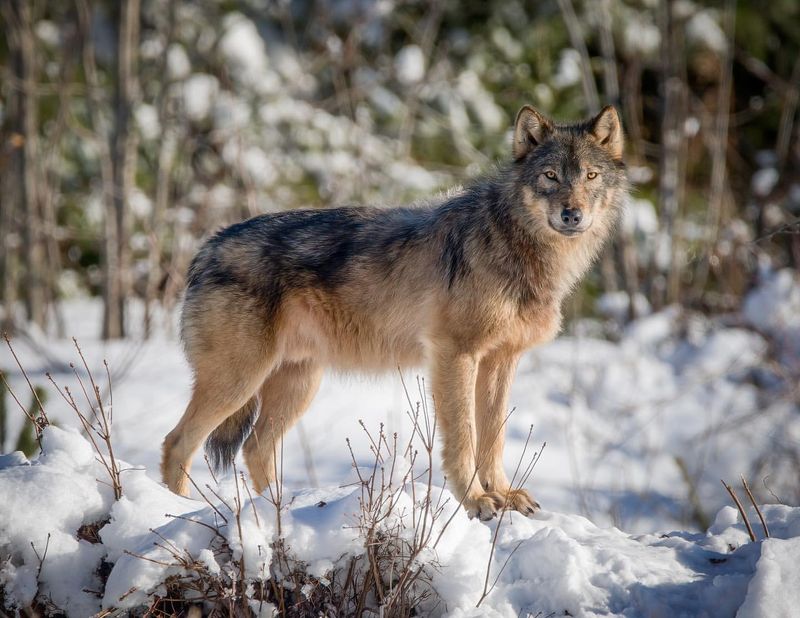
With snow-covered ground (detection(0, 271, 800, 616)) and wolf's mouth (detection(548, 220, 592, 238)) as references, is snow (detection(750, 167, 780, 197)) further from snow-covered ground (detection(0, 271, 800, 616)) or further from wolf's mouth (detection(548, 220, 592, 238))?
wolf's mouth (detection(548, 220, 592, 238))

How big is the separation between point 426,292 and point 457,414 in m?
0.81

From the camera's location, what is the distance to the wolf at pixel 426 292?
4637mm

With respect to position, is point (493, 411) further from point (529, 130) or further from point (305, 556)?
point (305, 556)

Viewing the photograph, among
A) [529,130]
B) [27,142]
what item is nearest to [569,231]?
[529,130]

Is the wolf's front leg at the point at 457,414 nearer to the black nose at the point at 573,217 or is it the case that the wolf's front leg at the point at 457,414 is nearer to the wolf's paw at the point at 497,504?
the wolf's paw at the point at 497,504

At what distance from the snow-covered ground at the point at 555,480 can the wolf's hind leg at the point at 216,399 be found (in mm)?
679

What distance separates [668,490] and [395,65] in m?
7.82

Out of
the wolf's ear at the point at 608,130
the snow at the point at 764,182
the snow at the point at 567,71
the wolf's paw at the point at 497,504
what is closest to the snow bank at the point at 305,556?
the wolf's paw at the point at 497,504

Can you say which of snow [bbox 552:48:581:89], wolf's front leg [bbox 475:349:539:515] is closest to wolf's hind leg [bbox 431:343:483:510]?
wolf's front leg [bbox 475:349:539:515]

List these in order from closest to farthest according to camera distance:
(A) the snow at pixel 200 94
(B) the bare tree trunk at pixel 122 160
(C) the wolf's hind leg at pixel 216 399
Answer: (C) the wolf's hind leg at pixel 216 399
(B) the bare tree trunk at pixel 122 160
(A) the snow at pixel 200 94

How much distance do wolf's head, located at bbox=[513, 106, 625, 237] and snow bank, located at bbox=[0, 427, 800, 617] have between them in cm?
190

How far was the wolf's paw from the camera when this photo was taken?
4.27 metres

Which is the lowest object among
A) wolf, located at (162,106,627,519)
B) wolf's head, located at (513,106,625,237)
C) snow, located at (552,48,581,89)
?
wolf, located at (162,106,627,519)

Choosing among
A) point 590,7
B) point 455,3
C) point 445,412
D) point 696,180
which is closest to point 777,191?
point 696,180
